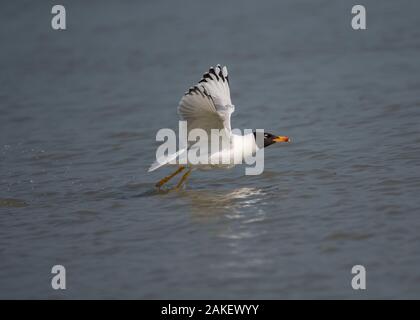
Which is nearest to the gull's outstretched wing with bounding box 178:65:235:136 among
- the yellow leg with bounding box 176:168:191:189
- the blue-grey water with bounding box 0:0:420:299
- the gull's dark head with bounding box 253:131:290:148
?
the blue-grey water with bounding box 0:0:420:299

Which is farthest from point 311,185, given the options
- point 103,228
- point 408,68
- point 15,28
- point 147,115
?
point 15,28

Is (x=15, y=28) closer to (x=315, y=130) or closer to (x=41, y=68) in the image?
(x=41, y=68)

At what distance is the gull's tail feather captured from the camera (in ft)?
25.5

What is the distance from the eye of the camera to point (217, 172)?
9.10m

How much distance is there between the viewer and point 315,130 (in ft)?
34.0

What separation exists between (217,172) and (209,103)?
1.86 m

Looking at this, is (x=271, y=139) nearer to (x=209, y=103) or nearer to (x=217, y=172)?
(x=217, y=172)

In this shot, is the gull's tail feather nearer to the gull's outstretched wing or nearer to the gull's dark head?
the gull's outstretched wing

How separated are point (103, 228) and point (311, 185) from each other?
90.6 inches

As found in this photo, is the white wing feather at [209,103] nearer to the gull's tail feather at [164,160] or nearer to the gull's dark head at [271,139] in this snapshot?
the gull's tail feather at [164,160]

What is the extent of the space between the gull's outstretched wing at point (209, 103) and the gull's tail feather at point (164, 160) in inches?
17.9

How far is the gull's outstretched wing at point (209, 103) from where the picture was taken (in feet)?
24.2

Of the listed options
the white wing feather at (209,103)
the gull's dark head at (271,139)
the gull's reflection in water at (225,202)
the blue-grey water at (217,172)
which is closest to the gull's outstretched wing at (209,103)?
the white wing feather at (209,103)

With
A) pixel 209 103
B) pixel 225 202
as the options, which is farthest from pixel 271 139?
pixel 209 103
